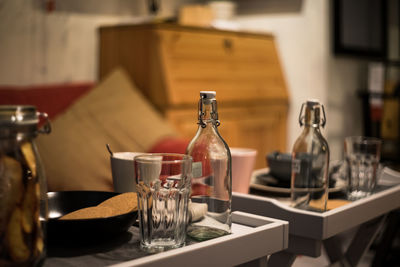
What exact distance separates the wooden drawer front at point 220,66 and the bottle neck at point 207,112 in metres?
2.11

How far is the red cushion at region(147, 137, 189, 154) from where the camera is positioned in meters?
2.31

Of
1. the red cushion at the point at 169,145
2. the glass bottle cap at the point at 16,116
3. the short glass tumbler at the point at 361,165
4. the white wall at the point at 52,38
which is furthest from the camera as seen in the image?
the white wall at the point at 52,38

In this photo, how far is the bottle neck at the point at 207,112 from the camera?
3.03ft

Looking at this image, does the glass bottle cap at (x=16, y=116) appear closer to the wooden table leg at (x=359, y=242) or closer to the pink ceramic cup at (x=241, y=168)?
the pink ceramic cup at (x=241, y=168)

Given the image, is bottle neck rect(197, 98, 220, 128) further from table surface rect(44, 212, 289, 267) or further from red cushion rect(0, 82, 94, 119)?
red cushion rect(0, 82, 94, 119)

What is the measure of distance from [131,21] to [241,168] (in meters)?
2.60

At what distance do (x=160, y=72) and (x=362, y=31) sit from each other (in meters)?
2.04

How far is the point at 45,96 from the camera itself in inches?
107

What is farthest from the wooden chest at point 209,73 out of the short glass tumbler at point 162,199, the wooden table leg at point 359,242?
the short glass tumbler at point 162,199

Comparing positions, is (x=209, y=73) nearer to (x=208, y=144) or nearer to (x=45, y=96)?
(x=45, y=96)

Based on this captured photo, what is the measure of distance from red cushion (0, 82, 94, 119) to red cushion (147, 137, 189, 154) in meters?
0.62

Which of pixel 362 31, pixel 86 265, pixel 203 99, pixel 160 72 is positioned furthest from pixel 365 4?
pixel 86 265

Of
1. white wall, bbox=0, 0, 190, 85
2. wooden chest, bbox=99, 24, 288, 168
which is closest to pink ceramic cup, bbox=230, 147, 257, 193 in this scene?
wooden chest, bbox=99, 24, 288, 168

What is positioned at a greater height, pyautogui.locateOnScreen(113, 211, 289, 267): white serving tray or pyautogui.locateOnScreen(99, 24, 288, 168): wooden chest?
pyautogui.locateOnScreen(99, 24, 288, 168): wooden chest
